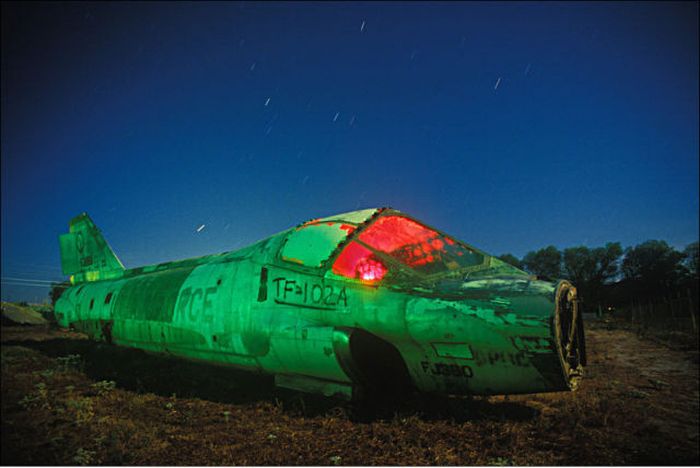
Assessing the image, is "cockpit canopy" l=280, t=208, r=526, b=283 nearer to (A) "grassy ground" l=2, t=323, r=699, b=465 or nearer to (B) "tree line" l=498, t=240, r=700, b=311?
(A) "grassy ground" l=2, t=323, r=699, b=465

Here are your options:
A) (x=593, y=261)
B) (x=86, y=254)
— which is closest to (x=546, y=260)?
(x=593, y=261)

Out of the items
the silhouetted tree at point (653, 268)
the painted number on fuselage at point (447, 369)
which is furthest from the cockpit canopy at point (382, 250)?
the silhouetted tree at point (653, 268)

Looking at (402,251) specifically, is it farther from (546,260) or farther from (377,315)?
(546,260)

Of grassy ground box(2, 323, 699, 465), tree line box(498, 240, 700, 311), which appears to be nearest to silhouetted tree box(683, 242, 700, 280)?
tree line box(498, 240, 700, 311)

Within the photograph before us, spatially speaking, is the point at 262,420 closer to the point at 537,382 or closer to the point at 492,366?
the point at 492,366

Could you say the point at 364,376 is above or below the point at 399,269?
below

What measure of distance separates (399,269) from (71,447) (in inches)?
170

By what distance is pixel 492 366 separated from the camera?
3541 millimetres

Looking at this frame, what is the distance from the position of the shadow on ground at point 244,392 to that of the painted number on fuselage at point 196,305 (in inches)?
39.4

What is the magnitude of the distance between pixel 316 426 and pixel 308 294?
1705 mm

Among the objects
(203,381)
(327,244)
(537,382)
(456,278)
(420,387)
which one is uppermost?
(327,244)

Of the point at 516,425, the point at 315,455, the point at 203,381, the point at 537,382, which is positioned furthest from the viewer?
the point at 203,381

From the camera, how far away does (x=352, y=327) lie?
441 centimetres

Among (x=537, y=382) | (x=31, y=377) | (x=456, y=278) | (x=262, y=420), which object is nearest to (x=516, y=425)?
(x=537, y=382)
